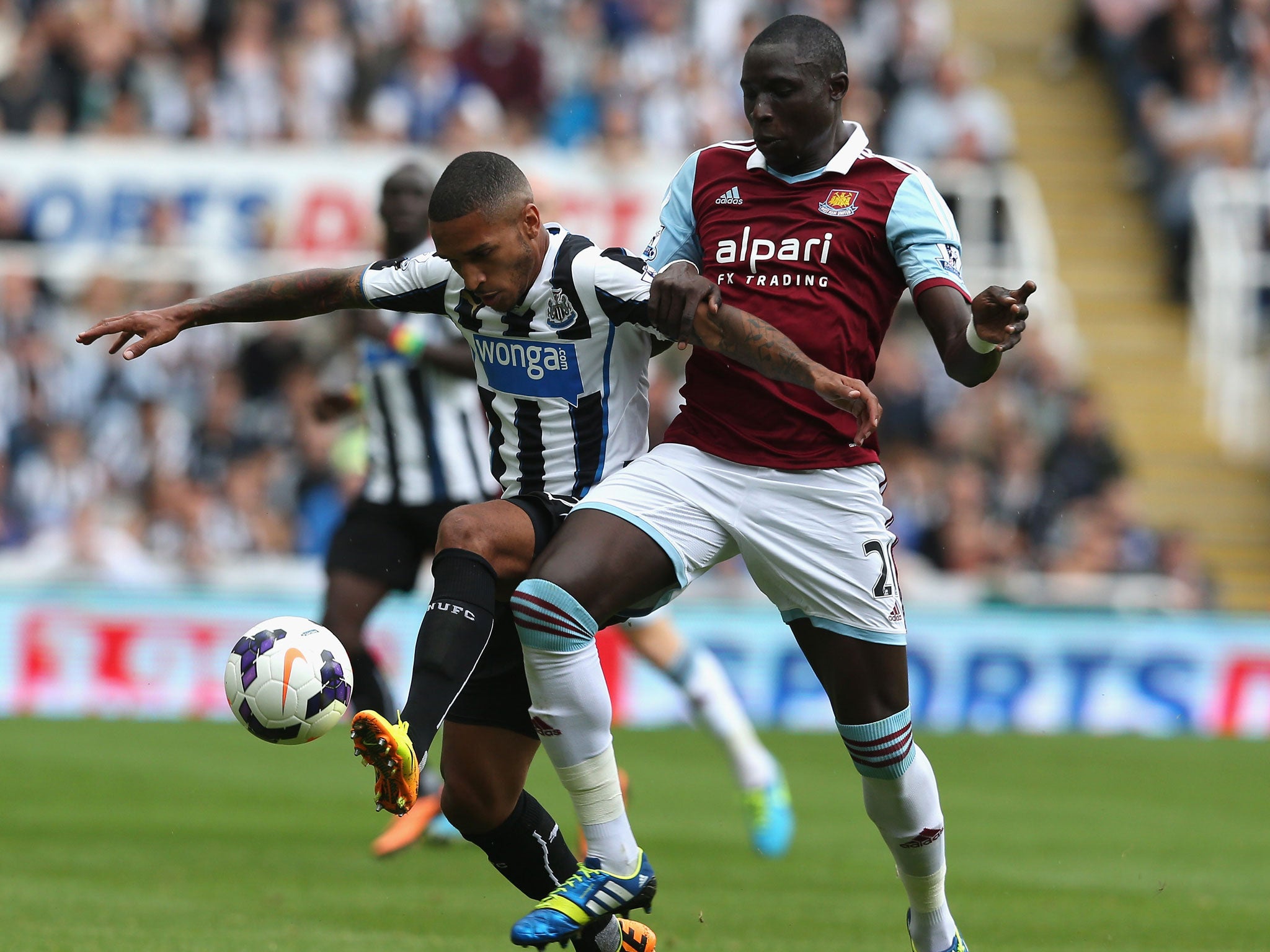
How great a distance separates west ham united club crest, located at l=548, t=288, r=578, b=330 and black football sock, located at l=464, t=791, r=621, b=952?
1422 millimetres

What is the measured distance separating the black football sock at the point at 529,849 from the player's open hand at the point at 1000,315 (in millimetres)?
1966

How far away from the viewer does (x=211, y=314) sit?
18.6 feet

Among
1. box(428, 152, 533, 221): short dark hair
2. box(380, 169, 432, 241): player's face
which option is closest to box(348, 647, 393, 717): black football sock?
box(380, 169, 432, 241): player's face

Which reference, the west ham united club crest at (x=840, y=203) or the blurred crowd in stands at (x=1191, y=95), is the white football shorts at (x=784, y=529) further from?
the blurred crowd in stands at (x=1191, y=95)

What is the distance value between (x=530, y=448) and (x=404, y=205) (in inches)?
123

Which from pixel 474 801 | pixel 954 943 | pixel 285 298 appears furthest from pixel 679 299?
pixel 954 943

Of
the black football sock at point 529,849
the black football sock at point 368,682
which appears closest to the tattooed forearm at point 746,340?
the black football sock at point 529,849

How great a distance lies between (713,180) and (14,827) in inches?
197

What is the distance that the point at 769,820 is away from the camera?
8695mm

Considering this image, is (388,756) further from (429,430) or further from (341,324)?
(341,324)

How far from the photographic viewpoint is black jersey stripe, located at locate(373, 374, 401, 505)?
8742 mm

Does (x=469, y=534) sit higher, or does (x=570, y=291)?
(x=570, y=291)

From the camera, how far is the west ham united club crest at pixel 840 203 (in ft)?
18.4

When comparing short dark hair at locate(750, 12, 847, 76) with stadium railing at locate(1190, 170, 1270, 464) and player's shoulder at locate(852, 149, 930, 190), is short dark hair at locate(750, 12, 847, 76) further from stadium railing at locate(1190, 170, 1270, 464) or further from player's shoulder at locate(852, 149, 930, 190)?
stadium railing at locate(1190, 170, 1270, 464)
